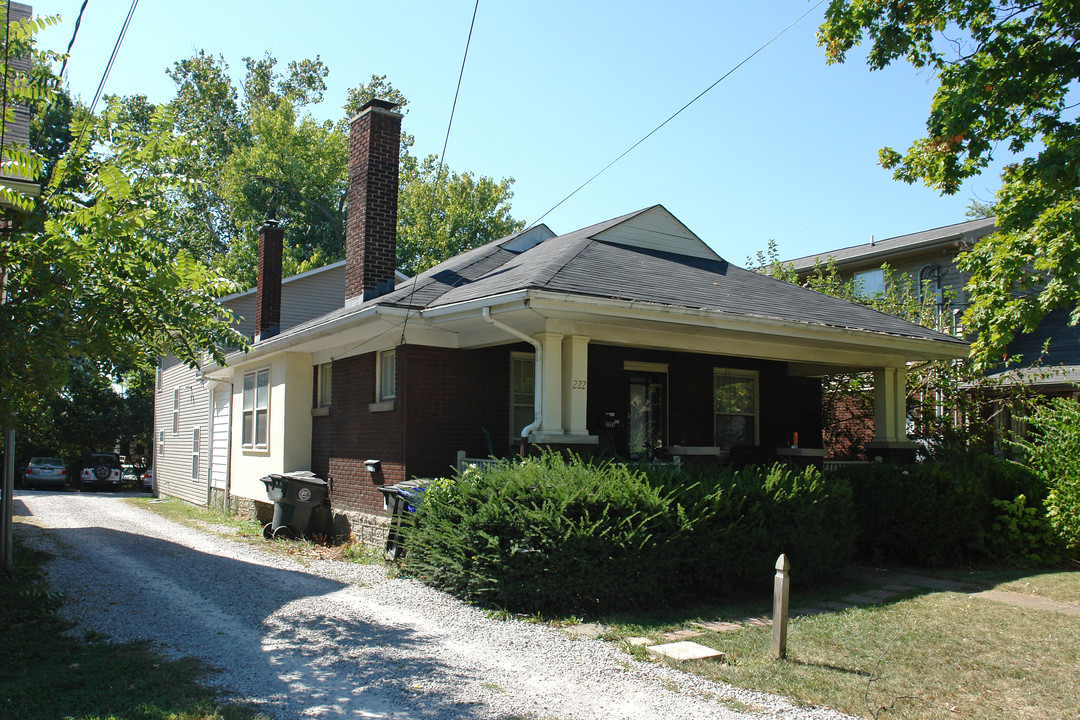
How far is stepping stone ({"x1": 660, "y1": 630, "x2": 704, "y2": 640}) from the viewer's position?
261 inches

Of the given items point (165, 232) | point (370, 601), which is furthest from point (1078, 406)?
point (165, 232)

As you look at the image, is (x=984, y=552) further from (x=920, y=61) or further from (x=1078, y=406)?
(x=920, y=61)

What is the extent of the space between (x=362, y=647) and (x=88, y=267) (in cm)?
382

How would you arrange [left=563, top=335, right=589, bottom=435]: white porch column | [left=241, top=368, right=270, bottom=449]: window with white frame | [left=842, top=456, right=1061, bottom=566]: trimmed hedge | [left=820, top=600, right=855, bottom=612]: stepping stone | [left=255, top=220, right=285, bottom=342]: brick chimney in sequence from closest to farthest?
[left=820, top=600, right=855, bottom=612]: stepping stone
[left=563, top=335, right=589, bottom=435]: white porch column
[left=842, top=456, right=1061, bottom=566]: trimmed hedge
[left=241, top=368, right=270, bottom=449]: window with white frame
[left=255, top=220, right=285, bottom=342]: brick chimney

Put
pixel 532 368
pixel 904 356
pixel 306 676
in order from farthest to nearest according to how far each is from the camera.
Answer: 1. pixel 904 356
2. pixel 532 368
3. pixel 306 676

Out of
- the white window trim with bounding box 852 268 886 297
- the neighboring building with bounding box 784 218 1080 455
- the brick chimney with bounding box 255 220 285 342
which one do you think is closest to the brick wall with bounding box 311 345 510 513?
the brick chimney with bounding box 255 220 285 342

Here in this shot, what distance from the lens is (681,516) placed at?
25.3 ft

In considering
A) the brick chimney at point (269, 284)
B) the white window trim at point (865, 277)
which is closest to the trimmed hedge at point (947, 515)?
the brick chimney at point (269, 284)

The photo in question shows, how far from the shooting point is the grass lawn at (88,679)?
4.70m

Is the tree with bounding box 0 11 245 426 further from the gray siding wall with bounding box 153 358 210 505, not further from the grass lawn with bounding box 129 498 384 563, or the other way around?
the gray siding wall with bounding box 153 358 210 505

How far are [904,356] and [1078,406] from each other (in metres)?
2.69

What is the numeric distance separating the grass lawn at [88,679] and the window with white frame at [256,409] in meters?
8.10

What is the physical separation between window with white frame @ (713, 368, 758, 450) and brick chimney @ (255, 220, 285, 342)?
28.1 feet

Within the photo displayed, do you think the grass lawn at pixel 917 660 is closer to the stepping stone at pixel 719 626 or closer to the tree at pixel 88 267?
the stepping stone at pixel 719 626
